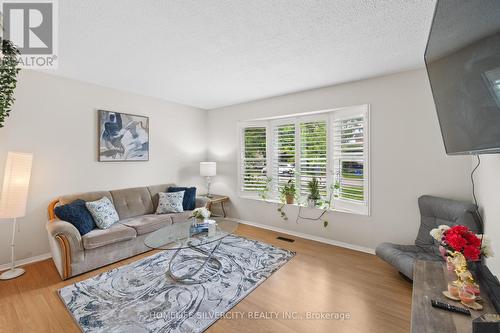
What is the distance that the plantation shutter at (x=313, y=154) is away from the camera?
357cm

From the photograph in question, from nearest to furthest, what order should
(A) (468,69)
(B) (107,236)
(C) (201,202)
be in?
(A) (468,69)
(B) (107,236)
(C) (201,202)

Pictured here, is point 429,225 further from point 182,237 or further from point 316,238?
point 182,237

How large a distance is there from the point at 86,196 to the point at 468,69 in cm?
407

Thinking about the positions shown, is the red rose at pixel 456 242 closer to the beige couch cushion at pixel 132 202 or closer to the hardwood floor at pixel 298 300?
the hardwood floor at pixel 298 300

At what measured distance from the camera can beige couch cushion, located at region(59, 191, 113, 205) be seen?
9.45ft

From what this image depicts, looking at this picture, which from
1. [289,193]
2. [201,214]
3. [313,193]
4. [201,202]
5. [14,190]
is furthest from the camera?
[201,202]

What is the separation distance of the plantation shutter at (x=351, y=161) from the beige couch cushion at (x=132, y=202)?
317cm

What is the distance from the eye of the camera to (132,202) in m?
3.45

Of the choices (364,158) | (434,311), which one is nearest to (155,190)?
(364,158)

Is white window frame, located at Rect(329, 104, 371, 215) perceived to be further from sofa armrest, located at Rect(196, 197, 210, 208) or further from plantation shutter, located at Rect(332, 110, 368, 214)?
sofa armrest, located at Rect(196, 197, 210, 208)

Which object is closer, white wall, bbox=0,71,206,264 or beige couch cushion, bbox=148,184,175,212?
white wall, bbox=0,71,206,264

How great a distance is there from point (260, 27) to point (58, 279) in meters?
3.41

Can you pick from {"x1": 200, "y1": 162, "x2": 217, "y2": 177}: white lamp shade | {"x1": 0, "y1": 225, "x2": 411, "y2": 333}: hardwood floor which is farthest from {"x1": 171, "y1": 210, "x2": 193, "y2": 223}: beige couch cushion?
{"x1": 200, "y1": 162, "x2": 217, "y2": 177}: white lamp shade

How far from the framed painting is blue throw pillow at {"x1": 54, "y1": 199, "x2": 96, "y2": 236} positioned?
97 cm
